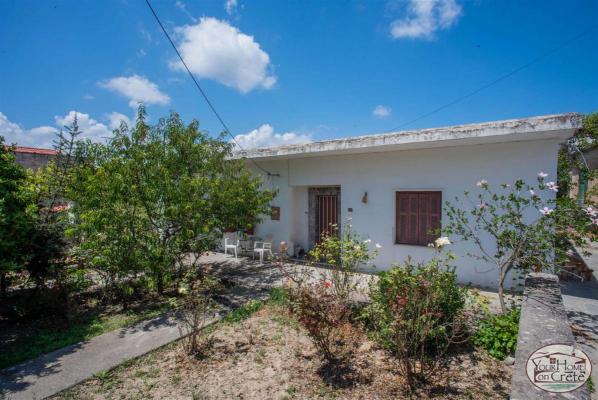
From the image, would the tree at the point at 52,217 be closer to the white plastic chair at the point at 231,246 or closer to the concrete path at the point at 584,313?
the white plastic chair at the point at 231,246

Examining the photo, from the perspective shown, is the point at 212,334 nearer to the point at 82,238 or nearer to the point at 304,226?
the point at 82,238

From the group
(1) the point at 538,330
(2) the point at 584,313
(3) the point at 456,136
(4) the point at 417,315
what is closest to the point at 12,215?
(4) the point at 417,315

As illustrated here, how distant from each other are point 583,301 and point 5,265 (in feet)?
35.7

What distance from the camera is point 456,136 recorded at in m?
6.76

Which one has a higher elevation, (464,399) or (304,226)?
(304,226)

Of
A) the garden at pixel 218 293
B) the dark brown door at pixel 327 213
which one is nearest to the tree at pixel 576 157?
the garden at pixel 218 293

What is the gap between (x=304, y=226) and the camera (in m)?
11.1

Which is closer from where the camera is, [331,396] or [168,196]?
[331,396]

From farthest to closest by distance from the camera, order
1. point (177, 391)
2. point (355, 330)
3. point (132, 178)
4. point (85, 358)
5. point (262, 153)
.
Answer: point (262, 153)
point (132, 178)
point (355, 330)
point (85, 358)
point (177, 391)

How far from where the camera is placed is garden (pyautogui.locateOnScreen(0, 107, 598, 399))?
12.1 feet

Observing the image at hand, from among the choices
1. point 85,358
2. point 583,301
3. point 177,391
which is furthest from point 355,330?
point 583,301

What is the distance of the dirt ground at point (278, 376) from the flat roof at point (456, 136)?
4.57 m

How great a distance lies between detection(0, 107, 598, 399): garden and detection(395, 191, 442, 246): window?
756mm

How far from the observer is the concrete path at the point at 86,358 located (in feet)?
12.1
